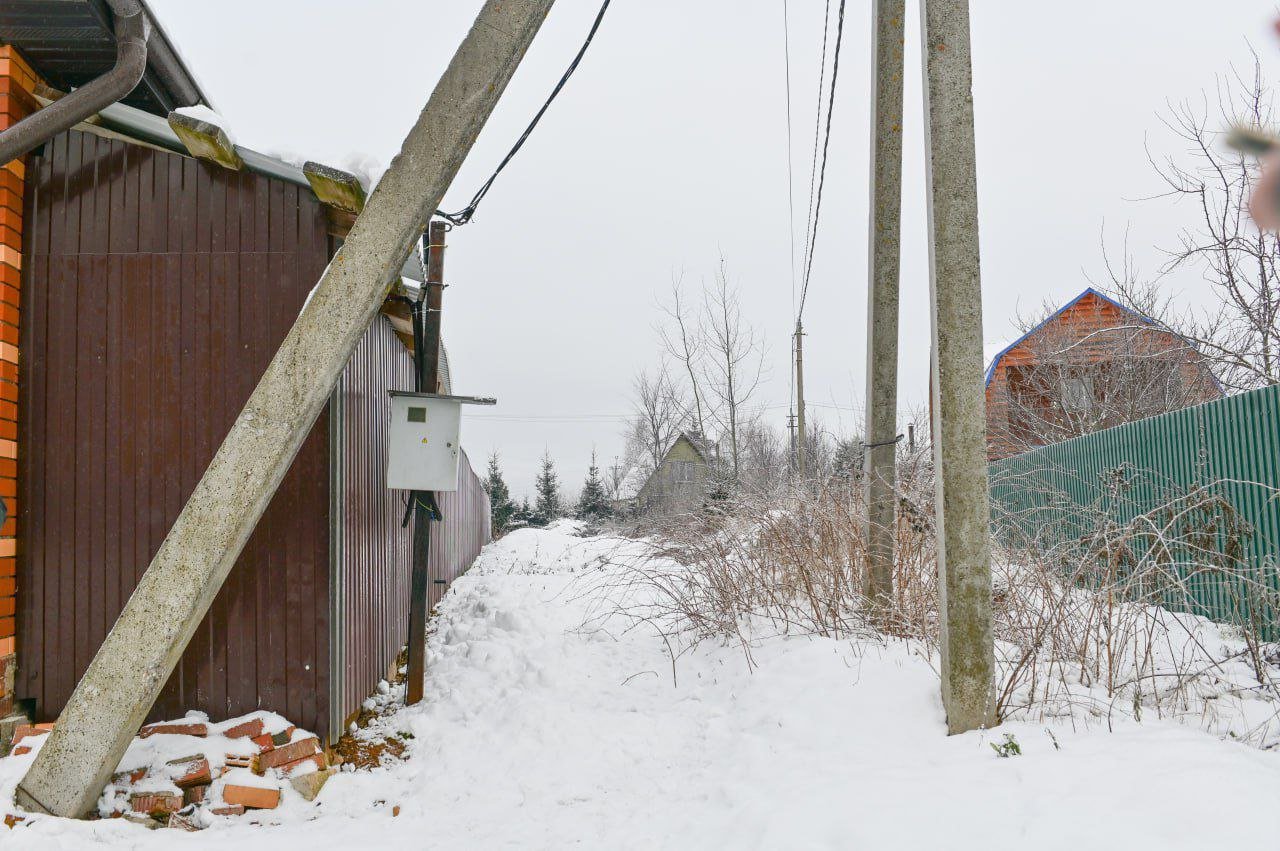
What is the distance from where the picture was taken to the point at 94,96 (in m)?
3.83

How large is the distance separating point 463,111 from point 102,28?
2266 millimetres

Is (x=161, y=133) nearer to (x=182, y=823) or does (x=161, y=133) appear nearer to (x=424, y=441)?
(x=424, y=441)

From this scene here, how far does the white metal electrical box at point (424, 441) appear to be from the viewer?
17.2ft

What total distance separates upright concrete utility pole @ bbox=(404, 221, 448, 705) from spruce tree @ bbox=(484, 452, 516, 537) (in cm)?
2438

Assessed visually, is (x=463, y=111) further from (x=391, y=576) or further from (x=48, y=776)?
(x=391, y=576)

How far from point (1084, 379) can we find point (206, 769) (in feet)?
46.9

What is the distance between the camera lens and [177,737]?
3.79 m

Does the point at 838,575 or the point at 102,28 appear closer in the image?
the point at 102,28

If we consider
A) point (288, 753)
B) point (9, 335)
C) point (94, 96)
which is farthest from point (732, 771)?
point (94, 96)

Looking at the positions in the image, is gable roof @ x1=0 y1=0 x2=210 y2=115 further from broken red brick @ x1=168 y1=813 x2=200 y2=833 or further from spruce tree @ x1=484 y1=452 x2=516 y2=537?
spruce tree @ x1=484 y1=452 x2=516 y2=537

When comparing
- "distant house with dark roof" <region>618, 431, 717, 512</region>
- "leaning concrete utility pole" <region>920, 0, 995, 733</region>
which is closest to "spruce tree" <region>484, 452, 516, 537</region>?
"distant house with dark roof" <region>618, 431, 717, 512</region>

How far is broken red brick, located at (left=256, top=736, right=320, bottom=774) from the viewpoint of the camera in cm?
379

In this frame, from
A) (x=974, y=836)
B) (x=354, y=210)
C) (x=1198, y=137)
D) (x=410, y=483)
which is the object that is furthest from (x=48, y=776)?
(x=1198, y=137)

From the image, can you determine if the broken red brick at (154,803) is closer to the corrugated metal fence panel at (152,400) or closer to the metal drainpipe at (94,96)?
the corrugated metal fence panel at (152,400)
